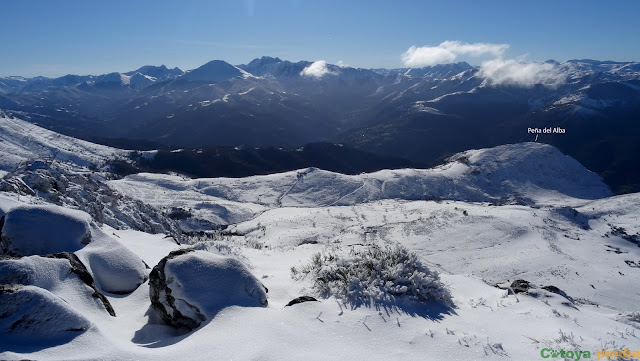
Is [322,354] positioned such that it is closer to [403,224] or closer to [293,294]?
[293,294]

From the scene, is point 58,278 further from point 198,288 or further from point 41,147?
point 41,147

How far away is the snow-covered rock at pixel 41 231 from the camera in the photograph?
9.18 m

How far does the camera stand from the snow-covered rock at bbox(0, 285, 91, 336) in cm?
560

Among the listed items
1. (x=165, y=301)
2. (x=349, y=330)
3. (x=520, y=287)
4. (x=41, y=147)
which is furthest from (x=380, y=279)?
(x=41, y=147)

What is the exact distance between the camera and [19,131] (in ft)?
534

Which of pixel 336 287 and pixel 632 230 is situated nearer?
pixel 336 287

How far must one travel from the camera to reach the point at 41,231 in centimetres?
948

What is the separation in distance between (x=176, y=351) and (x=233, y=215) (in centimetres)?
8142

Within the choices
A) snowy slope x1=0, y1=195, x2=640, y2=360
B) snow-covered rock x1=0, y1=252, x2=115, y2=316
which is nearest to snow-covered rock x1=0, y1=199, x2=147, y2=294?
snowy slope x1=0, y1=195, x2=640, y2=360

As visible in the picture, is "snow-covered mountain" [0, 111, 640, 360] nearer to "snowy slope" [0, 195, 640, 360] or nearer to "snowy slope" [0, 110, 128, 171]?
"snowy slope" [0, 195, 640, 360]

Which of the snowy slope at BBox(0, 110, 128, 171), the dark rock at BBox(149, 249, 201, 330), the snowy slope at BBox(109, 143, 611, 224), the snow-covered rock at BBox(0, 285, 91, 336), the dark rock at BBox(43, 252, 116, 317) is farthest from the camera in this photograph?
the snowy slope at BBox(0, 110, 128, 171)

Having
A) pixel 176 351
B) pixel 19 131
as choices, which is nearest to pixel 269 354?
pixel 176 351

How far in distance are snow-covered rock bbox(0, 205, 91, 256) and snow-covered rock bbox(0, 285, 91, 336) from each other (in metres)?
3.65

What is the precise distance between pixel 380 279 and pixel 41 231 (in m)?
9.11
